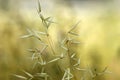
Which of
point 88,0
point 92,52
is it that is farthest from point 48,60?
point 88,0

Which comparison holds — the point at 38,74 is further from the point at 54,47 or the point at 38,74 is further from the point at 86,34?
the point at 86,34

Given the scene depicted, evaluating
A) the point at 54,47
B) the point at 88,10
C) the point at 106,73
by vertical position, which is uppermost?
the point at 88,10

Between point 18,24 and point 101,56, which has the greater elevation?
point 18,24

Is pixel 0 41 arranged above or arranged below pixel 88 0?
below

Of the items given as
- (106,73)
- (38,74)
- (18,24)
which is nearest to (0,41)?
(18,24)

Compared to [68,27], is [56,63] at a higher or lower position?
lower

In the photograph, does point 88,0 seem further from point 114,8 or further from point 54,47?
point 54,47
